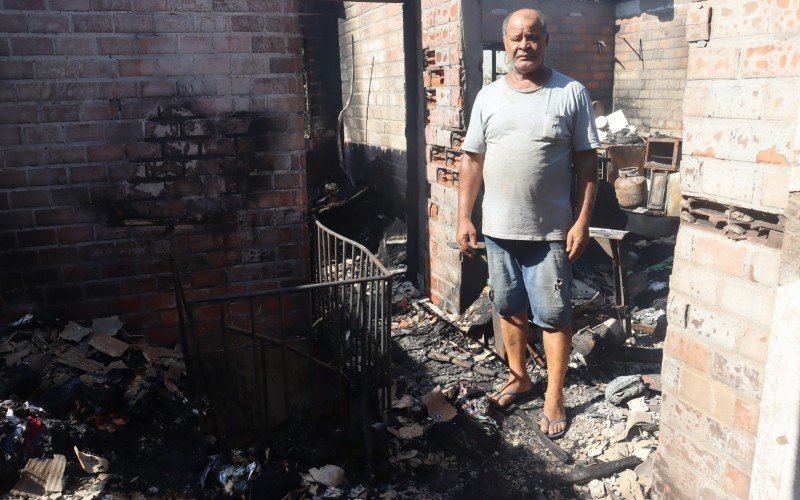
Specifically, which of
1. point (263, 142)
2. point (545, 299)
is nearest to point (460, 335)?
point (545, 299)

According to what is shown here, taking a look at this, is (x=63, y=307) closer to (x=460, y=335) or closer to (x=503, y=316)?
(x=503, y=316)

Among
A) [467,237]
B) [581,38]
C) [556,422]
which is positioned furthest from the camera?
[581,38]

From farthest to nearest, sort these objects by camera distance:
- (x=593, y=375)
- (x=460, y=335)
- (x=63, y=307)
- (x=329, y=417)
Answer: (x=460, y=335), (x=593, y=375), (x=63, y=307), (x=329, y=417)

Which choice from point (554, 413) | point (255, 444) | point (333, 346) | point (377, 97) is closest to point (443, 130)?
point (333, 346)

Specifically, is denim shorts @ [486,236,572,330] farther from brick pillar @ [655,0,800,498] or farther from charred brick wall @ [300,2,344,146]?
charred brick wall @ [300,2,344,146]

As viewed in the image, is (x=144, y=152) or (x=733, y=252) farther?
(x=144, y=152)

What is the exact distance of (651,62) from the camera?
970cm

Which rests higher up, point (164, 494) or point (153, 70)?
point (153, 70)

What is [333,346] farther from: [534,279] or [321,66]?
[321,66]

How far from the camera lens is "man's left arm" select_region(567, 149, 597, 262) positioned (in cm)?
326

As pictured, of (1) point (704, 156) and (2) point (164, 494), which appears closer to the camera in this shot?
(1) point (704, 156)

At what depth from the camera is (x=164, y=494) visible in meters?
2.62

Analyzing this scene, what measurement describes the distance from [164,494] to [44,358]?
39.0 inches

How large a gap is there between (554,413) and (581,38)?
802cm
